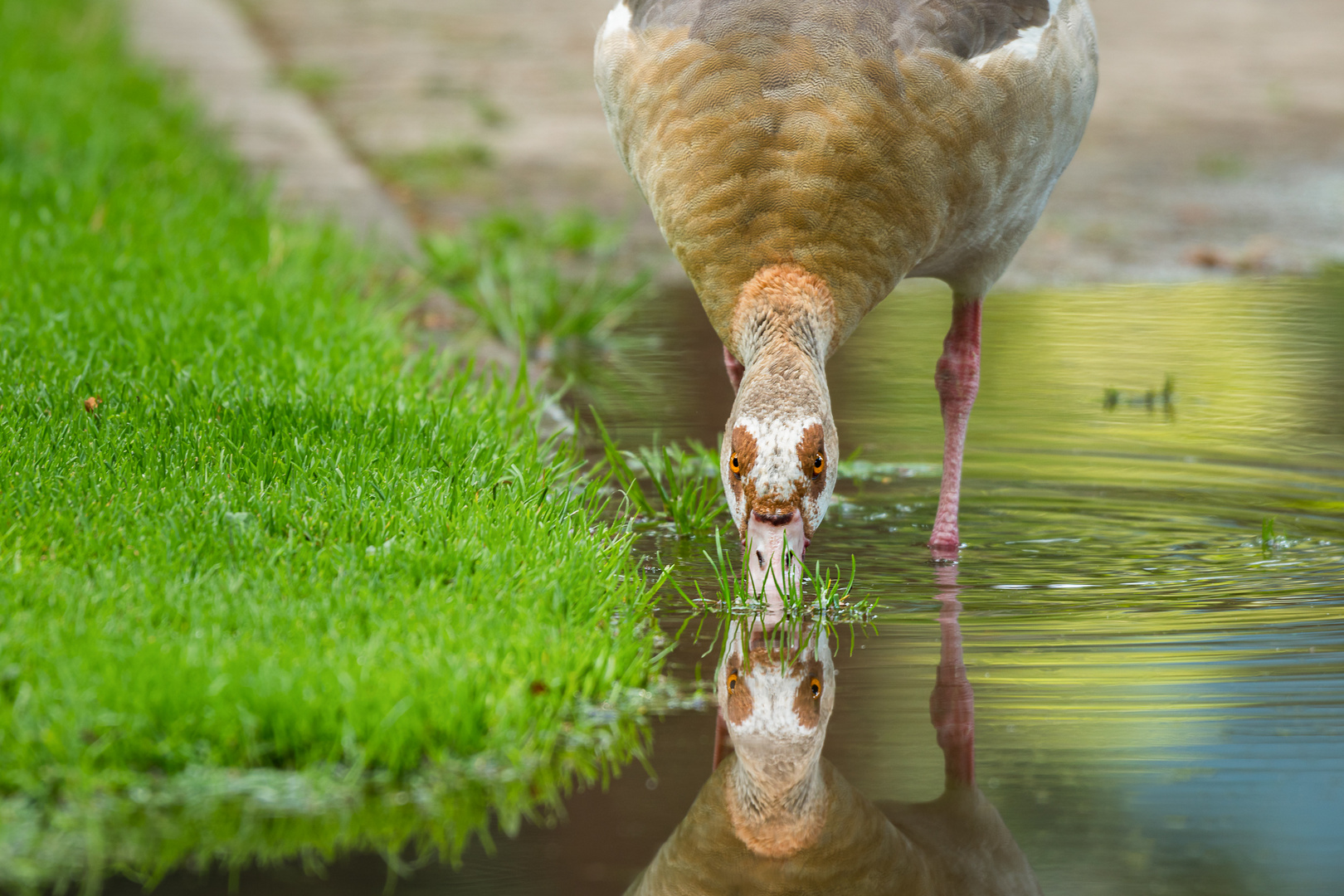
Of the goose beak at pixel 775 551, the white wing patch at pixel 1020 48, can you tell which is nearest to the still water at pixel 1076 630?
the goose beak at pixel 775 551

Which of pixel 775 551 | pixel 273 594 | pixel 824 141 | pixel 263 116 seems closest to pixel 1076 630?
pixel 775 551

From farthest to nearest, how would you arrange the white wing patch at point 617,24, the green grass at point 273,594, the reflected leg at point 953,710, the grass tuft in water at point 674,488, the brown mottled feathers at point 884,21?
the white wing patch at point 617,24
the grass tuft in water at point 674,488
the brown mottled feathers at point 884,21
the reflected leg at point 953,710
the green grass at point 273,594

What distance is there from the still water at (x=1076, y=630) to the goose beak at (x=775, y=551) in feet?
0.60

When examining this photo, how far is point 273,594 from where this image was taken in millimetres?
3895

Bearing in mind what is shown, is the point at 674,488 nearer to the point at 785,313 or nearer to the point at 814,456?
the point at 785,313

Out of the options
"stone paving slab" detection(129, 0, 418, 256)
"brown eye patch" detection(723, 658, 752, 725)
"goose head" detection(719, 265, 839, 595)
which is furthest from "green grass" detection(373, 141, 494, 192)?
"brown eye patch" detection(723, 658, 752, 725)

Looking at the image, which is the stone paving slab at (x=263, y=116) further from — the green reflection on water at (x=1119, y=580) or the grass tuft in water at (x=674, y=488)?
the grass tuft in water at (x=674, y=488)

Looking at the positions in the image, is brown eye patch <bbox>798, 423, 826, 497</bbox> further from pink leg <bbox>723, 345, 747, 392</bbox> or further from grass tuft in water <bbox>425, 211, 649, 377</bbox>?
grass tuft in water <bbox>425, 211, 649, 377</bbox>

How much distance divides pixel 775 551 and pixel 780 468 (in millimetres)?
210

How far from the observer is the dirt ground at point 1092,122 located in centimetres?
1069

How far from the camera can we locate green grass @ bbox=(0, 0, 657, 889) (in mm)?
3178

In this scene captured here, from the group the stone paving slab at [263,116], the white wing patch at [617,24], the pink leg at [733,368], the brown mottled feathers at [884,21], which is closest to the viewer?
the brown mottled feathers at [884,21]

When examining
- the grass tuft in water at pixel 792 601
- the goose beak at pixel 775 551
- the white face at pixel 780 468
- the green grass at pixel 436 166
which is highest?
the green grass at pixel 436 166

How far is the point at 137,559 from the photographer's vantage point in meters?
4.07
